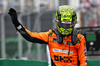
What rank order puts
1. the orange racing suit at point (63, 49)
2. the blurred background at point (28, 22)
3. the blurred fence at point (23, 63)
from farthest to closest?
the blurred background at point (28, 22)
the blurred fence at point (23, 63)
the orange racing suit at point (63, 49)

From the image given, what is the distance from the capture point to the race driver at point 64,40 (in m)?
3.88

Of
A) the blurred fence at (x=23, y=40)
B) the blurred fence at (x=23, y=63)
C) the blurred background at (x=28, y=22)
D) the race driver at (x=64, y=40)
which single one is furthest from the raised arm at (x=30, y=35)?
the blurred fence at (x=23, y=40)

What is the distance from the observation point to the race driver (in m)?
3.88

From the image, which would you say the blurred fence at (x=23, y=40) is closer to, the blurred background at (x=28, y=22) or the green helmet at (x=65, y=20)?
the blurred background at (x=28, y=22)

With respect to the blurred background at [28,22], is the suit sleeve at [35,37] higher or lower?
higher

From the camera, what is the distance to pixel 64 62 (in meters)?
3.93

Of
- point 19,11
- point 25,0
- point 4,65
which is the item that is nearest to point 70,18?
point 4,65

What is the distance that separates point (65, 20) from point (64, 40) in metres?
0.27

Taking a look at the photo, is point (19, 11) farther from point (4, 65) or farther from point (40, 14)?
point (4, 65)

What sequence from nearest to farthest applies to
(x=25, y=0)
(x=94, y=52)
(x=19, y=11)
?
(x=94, y=52) < (x=19, y=11) < (x=25, y=0)

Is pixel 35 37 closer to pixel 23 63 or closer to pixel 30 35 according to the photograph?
pixel 30 35

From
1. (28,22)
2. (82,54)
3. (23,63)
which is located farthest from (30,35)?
(28,22)

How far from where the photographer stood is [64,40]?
3.94 meters

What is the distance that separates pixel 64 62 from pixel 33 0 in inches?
342
